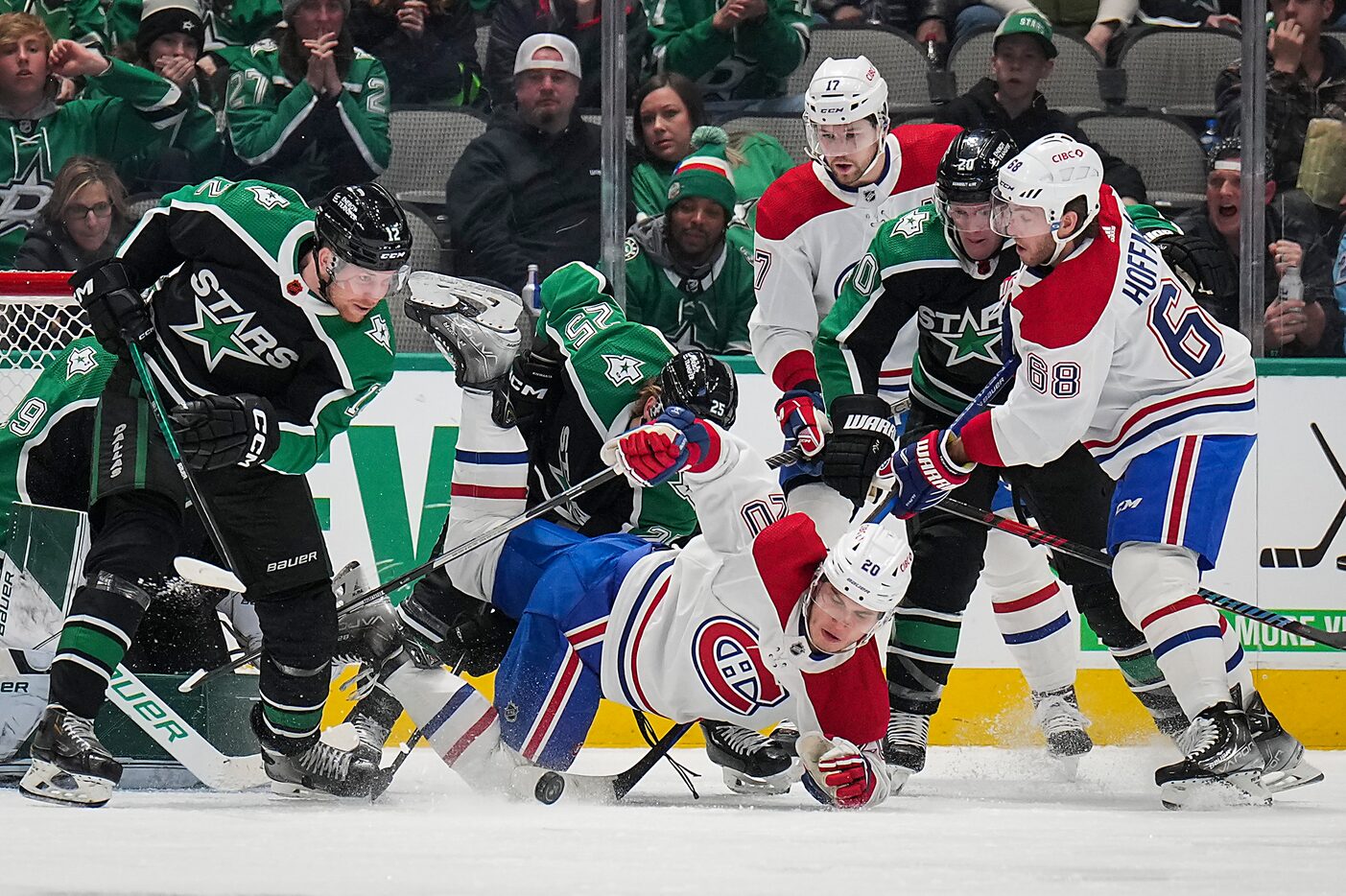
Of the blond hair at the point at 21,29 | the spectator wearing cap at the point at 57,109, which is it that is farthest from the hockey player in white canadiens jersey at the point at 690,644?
the blond hair at the point at 21,29

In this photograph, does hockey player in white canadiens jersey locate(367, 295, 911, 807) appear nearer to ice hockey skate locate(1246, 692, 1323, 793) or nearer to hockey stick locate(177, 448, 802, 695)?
hockey stick locate(177, 448, 802, 695)

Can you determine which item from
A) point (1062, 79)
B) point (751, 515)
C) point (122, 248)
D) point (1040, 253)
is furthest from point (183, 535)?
point (1062, 79)

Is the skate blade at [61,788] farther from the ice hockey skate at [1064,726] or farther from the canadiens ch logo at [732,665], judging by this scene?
the ice hockey skate at [1064,726]

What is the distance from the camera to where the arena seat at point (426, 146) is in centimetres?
451

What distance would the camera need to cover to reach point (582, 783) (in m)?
3.41

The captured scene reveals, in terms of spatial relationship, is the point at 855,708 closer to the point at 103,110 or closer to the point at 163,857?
the point at 163,857

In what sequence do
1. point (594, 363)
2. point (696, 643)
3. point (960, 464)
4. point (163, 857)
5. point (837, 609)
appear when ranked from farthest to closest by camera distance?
1. point (594, 363)
2. point (960, 464)
3. point (696, 643)
4. point (837, 609)
5. point (163, 857)

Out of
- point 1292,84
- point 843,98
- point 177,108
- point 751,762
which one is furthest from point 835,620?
point 177,108

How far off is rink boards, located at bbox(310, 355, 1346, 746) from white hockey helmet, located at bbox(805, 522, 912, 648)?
56.8 inches

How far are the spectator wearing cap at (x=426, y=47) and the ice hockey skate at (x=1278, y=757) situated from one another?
248cm

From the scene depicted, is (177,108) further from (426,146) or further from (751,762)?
(751,762)

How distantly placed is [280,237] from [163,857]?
1.43 metres

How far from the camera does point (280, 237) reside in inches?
133

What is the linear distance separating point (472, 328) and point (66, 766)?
1.22 metres
